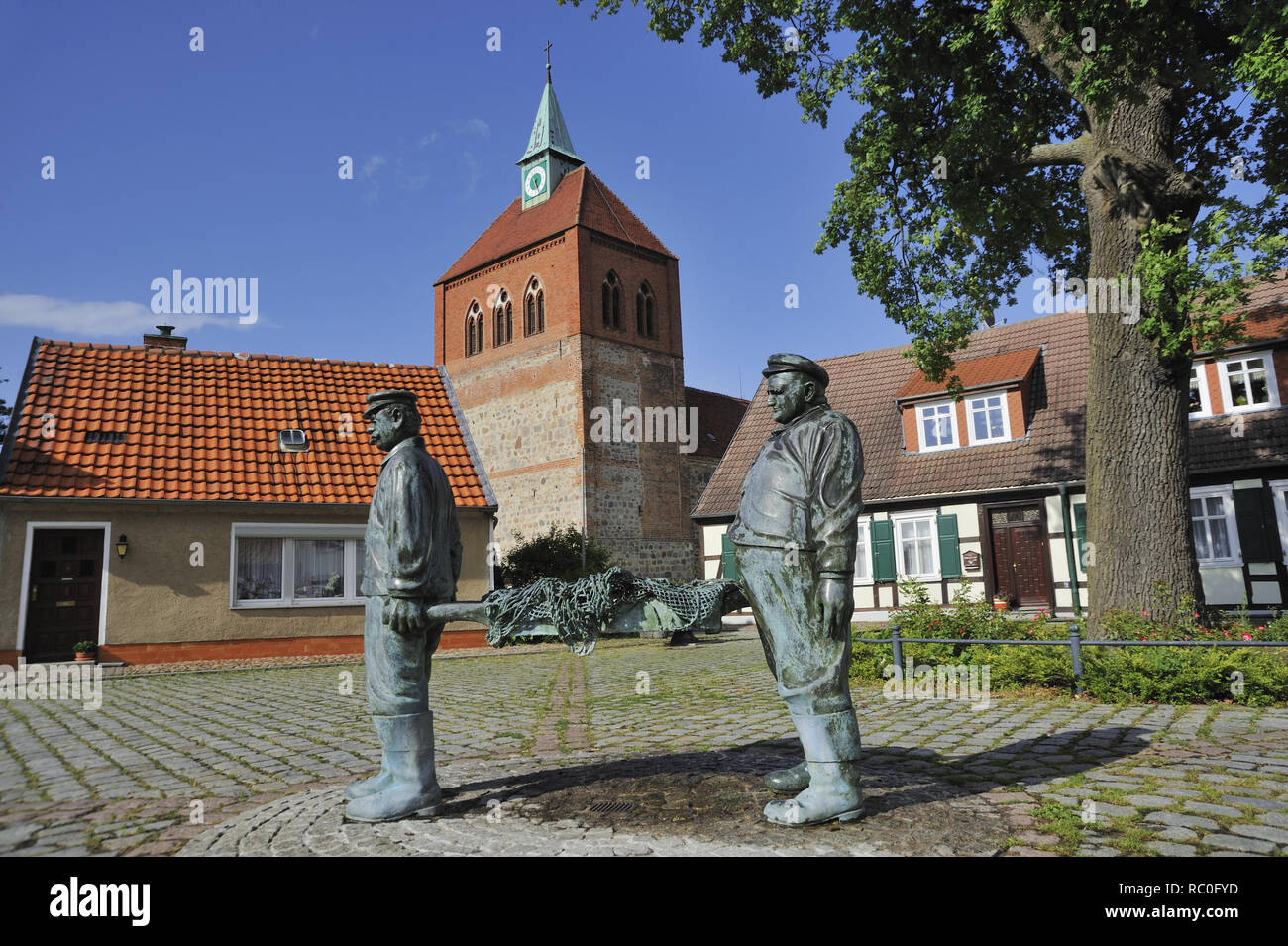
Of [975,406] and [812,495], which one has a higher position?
[975,406]

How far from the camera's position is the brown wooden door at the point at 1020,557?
1853 centimetres

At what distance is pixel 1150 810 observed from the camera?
402 cm

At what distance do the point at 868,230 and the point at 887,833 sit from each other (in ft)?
34.1

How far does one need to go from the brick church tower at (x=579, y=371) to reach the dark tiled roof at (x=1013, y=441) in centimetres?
752

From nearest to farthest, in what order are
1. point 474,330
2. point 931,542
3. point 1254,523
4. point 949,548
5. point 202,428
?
point 202,428 < point 1254,523 < point 949,548 < point 931,542 < point 474,330

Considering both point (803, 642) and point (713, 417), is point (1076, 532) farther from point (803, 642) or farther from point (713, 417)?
point (713, 417)

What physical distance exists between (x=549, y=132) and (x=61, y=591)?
30.6m

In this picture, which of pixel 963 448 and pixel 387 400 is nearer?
pixel 387 400

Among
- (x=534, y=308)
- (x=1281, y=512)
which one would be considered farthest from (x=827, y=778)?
(x=534, y=308)

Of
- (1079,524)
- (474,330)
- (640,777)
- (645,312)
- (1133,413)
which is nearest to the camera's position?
(640,777)

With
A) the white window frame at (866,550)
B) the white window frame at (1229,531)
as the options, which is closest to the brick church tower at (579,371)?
the white window frame at (866,550)

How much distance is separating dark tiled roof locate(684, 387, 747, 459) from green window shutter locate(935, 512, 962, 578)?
16714mm

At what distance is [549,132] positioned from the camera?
38.0 metres
